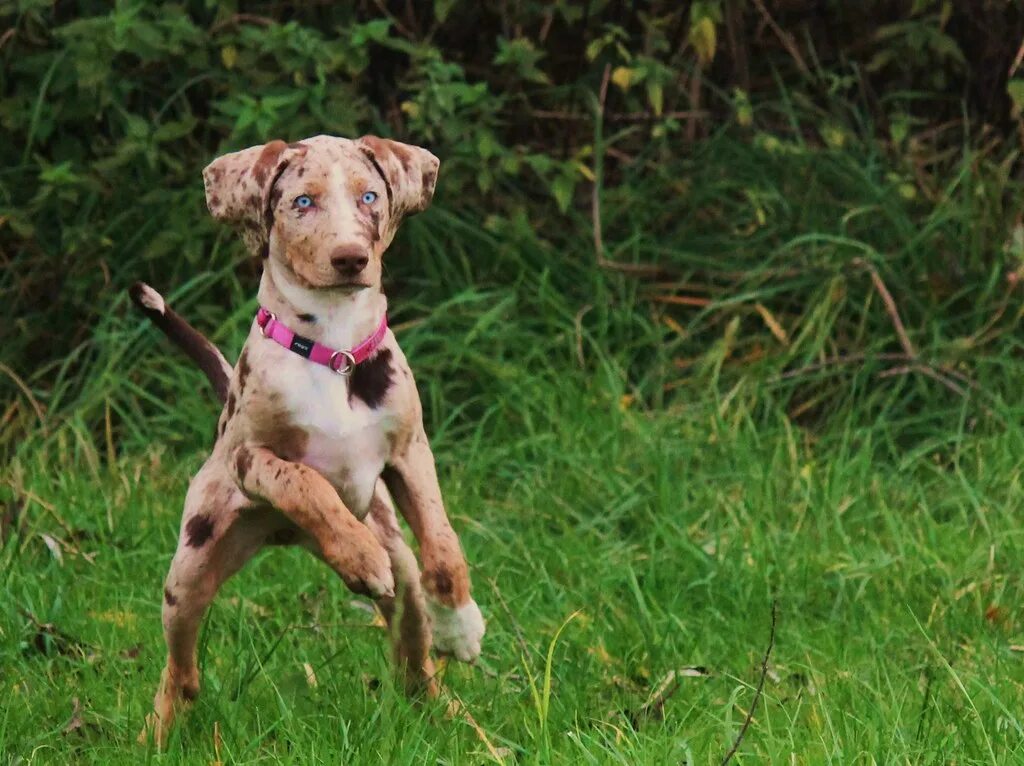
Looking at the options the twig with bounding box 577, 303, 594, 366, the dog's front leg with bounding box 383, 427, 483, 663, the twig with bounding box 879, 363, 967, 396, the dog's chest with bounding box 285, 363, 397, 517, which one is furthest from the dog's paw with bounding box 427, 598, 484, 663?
the twig with bounding box 879, 363, 967, 396

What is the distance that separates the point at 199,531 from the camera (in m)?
3.02

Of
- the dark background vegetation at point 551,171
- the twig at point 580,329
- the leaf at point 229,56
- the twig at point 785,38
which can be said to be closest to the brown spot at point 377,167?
the dark background vegetation at point 551,171

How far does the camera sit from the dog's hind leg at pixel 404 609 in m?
3.13

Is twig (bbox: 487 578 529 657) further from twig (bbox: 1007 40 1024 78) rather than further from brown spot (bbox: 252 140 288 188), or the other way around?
twig (bbox: 1007 40 1024 78)

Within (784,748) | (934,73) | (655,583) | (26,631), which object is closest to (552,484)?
(655,583)

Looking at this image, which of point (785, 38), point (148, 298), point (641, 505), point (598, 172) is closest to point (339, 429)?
point (148, 298)

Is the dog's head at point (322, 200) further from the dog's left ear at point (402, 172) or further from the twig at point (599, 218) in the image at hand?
the twig at point (599, 218)

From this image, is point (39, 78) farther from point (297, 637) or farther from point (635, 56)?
point (297, 637)

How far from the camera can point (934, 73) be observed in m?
6.48

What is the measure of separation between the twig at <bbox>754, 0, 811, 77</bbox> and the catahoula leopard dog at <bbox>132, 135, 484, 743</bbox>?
3585 mm

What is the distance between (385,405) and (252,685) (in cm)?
92

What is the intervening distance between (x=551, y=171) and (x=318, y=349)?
3.53 meters

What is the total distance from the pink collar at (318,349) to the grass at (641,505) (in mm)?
602

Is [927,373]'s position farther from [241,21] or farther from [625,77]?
[241,21]
